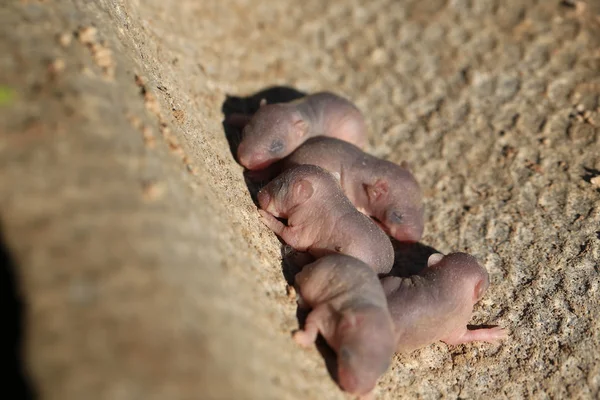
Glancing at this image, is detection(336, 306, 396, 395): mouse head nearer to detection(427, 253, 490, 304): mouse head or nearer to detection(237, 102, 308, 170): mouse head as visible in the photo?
detection(427, 253, 490, 304): mouse head

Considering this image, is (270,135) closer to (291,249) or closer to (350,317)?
(291,249)

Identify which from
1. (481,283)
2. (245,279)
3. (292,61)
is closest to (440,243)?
(481,283)

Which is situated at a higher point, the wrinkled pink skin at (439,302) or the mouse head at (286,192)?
the wrinkled pink skin at (439,302)

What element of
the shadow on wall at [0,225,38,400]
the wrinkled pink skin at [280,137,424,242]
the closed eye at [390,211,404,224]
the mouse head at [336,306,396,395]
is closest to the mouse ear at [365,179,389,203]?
the wrinkled pink skin at [280,137,424,242]

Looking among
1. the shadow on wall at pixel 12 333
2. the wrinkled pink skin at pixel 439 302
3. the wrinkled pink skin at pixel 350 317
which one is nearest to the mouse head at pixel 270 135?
the wrinkled pink skin at pixel 350 317

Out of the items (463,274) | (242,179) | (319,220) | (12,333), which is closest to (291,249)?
(319,220)

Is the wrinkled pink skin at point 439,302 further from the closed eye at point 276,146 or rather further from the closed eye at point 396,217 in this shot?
the closed eye at point 276,146

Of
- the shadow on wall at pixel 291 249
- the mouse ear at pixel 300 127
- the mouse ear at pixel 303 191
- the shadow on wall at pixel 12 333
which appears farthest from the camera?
the mouse ear at pixel 300 127
